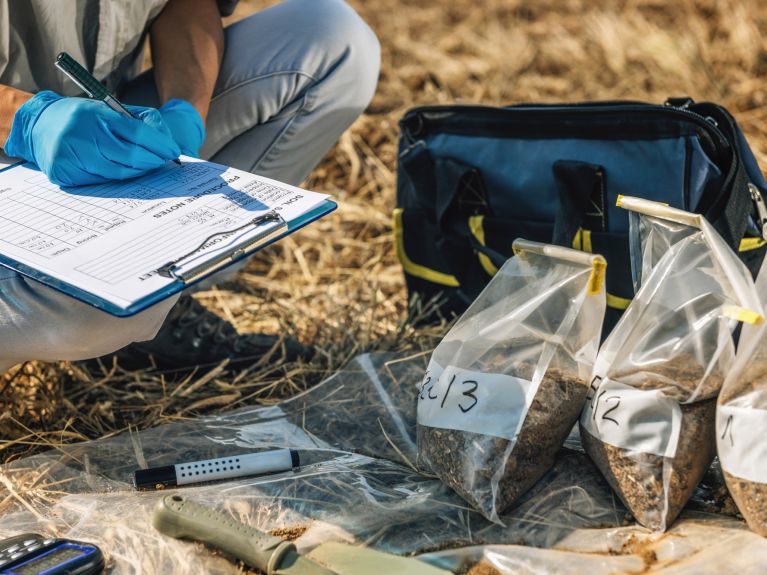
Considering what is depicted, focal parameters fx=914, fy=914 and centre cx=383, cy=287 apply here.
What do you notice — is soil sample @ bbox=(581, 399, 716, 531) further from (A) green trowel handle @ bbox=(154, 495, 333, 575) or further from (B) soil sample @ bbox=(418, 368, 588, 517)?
(A) green trowel handle @ bbox=(154, 495, 333, 575)

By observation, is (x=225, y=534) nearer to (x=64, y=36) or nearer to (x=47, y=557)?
(x=47, y=557)

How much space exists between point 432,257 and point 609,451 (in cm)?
83

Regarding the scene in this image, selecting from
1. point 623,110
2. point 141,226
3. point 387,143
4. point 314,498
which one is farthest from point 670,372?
point 387,143

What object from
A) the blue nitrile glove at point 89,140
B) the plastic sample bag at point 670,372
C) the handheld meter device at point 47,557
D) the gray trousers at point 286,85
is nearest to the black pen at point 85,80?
the blue nitrile glove at point 89,140

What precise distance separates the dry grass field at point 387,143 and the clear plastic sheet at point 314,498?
139 millimetres

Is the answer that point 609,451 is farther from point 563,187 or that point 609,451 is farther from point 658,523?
point 563,187

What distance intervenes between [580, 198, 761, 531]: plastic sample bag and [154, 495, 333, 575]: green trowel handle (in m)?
0.42

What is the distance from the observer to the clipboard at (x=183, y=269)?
1097 mm

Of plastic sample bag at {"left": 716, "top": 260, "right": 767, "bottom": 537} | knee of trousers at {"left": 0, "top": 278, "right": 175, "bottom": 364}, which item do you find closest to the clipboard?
knee of trousers at {"left": 0, "top": 278, "right": 175, "bottom": 364}

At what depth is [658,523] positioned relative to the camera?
1.19 metres

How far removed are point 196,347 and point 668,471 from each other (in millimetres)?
1001

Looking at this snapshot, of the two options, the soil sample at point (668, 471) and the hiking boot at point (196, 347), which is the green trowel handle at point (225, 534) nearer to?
the soil sample at point (668, 471)

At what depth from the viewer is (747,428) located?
44.4 inches

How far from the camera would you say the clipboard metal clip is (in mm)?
1135
